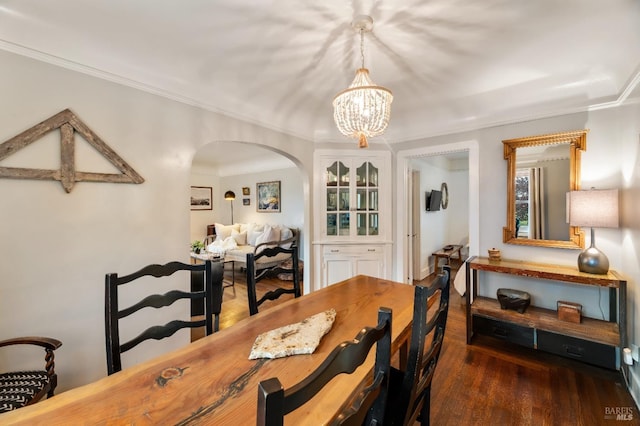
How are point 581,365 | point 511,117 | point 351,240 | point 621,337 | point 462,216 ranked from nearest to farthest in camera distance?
point 621,337
point 581,365
point 511,117
point 351,240
point 462,216

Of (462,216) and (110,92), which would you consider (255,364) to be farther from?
(462,216)

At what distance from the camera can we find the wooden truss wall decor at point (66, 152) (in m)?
1.57

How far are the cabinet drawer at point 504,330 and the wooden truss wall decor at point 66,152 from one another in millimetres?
3306

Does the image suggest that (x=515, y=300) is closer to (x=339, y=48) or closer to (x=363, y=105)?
(x=363, y=105)

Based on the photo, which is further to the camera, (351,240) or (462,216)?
(462,216)

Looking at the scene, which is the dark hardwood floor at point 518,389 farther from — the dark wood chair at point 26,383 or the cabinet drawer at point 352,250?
the dark wood chair at point 26,383

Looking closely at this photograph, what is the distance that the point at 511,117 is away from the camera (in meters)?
2.75

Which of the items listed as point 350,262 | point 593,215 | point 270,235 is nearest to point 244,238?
point 270,235

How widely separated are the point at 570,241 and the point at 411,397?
2.45 m

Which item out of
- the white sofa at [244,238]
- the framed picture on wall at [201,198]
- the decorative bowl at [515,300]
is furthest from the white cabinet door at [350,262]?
the framed picture on wall at [201,198]

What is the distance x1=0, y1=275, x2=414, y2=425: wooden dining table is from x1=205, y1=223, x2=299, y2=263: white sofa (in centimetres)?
378

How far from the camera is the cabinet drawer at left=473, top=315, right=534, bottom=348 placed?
2.39 meters

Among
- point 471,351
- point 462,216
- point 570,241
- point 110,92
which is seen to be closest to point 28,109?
point 110,92

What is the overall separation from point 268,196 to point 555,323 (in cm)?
545
